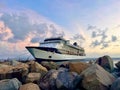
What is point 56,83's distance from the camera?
14.3m

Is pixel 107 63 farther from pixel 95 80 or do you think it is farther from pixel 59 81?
pixel 95 80

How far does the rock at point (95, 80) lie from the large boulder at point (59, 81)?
0.61 metres

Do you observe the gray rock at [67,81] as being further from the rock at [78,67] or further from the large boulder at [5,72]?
the large boulder at [5,72]

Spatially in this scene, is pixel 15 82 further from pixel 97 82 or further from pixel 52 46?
pixel 52 46

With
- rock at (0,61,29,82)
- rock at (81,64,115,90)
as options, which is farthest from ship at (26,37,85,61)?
rock at (81,64,115,90)

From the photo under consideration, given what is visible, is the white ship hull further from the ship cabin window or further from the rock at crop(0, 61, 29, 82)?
the rock at crop(0, 61, 29, 82)

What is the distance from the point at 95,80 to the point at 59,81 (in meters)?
2.40

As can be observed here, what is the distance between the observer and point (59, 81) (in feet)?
46.8

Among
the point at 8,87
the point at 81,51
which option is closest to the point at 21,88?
the point at 8,87

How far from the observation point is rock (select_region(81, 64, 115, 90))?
506 inches

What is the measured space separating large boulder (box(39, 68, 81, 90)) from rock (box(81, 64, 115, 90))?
0.61 meters

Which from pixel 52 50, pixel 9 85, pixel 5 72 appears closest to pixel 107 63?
pixel 5 72

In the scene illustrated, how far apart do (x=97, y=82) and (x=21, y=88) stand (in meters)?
4.22

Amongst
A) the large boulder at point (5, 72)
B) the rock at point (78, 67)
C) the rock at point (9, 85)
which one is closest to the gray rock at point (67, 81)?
the rock at point (9, 85)
